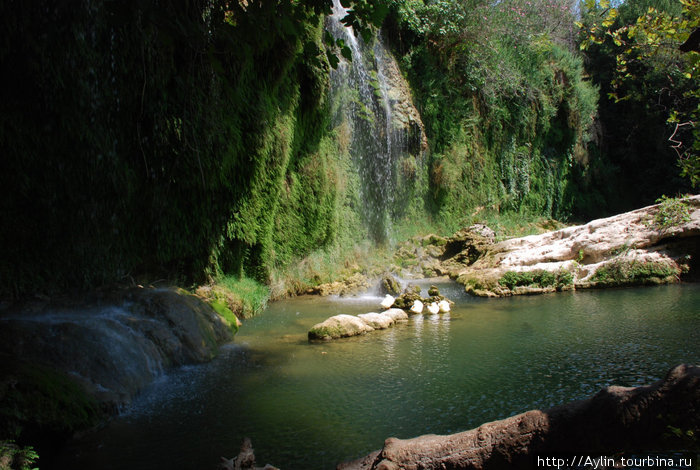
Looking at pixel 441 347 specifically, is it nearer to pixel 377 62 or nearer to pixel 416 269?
pixel 416 269

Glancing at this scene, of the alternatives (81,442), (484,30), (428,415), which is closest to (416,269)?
(484,30)

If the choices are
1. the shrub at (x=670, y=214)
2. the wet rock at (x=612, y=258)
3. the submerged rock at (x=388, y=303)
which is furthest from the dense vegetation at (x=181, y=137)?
the shrub at (x=670, y=214)

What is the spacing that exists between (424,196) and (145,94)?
13.0 meters

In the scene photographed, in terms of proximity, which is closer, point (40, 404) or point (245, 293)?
point (40, 404)

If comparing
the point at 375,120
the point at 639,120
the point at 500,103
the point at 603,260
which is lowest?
the point at 603,260

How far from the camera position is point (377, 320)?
26.7 ft

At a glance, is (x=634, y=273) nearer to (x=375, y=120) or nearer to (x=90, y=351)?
(x=375, y=120)

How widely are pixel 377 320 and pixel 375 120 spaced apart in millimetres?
8738

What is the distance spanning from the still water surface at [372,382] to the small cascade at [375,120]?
7141 millimetres

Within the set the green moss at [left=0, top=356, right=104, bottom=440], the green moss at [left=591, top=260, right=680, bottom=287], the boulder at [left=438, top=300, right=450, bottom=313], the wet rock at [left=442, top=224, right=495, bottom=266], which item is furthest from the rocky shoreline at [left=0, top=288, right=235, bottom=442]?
the wet rock at [left=442, top=224, right=495, bottom=266]

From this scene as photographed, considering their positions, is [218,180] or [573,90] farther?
[573,90]

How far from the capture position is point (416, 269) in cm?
1555

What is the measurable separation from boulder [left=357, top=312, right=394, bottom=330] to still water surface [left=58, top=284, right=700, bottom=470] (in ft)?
0.95

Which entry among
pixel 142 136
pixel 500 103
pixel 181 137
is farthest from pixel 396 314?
pixel 500 103
